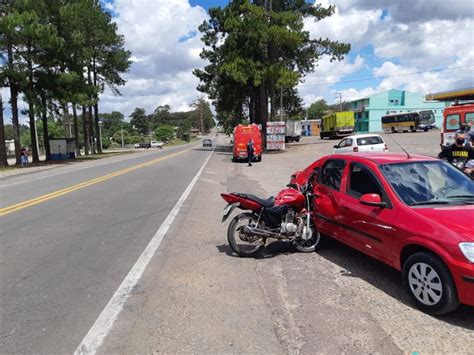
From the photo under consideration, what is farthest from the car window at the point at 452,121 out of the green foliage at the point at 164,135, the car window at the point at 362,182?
the green foliage at the point at 164,135

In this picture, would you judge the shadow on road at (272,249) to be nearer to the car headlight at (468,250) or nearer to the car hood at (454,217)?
the car hood at (454,217)

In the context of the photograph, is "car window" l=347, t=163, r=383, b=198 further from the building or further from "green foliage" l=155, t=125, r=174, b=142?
"green foliage" l=155, t=125, r=174, b=142

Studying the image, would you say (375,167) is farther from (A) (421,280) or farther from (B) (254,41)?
(B) (254,41)

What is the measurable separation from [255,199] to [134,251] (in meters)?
2.03

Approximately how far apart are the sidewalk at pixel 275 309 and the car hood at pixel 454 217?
35.6 inches

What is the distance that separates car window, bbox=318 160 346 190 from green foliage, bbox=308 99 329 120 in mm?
154857

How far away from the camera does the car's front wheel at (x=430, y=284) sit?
4.07m

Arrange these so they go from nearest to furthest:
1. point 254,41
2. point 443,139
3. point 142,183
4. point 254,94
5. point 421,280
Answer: point 421,280 < point 142,183 < point 443,139 < point 254,41 < point 254,94

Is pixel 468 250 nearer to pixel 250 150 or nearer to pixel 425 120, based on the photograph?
pixel 250 150

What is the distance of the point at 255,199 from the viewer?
625cm

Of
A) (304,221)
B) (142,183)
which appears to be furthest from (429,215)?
(142,183)

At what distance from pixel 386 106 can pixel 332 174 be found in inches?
3755

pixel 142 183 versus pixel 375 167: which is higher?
pixel 375 167

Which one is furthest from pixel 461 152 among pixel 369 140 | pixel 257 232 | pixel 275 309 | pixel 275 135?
pixel 275 135
